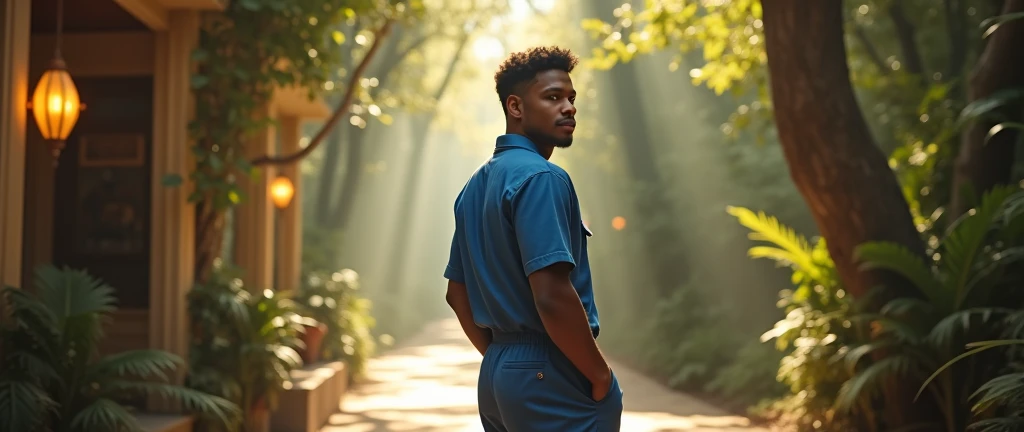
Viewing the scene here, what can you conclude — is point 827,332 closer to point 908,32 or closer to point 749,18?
point 749,18

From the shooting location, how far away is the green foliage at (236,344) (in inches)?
348

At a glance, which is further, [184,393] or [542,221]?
[184,393]

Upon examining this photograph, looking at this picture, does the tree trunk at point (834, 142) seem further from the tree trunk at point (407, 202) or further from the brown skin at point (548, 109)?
the tree trunk at point (407, 202)

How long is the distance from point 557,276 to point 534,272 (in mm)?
61

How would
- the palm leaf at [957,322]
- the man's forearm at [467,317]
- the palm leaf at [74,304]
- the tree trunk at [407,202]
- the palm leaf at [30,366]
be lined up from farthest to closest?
the tree trunk at [407,202], the palm leaf at [957,322], the palm leaf at [74,304], the palm leaf at [30,366], the man's forearm at [467,317]

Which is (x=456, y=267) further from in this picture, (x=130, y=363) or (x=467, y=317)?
(x=130, y=363)

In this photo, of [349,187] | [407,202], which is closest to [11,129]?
[349,187]

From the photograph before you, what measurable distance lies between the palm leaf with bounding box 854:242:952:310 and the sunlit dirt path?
365 cm

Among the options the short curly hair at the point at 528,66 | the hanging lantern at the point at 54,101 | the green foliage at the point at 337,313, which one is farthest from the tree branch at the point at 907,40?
the short curly hair at the point at 528,66

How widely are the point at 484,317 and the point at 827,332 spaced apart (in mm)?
6277

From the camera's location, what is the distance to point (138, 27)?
955 centimetres

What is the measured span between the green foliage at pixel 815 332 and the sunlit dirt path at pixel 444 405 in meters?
1.88

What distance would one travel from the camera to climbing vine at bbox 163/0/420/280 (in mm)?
8859

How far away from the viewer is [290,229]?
14836mm
